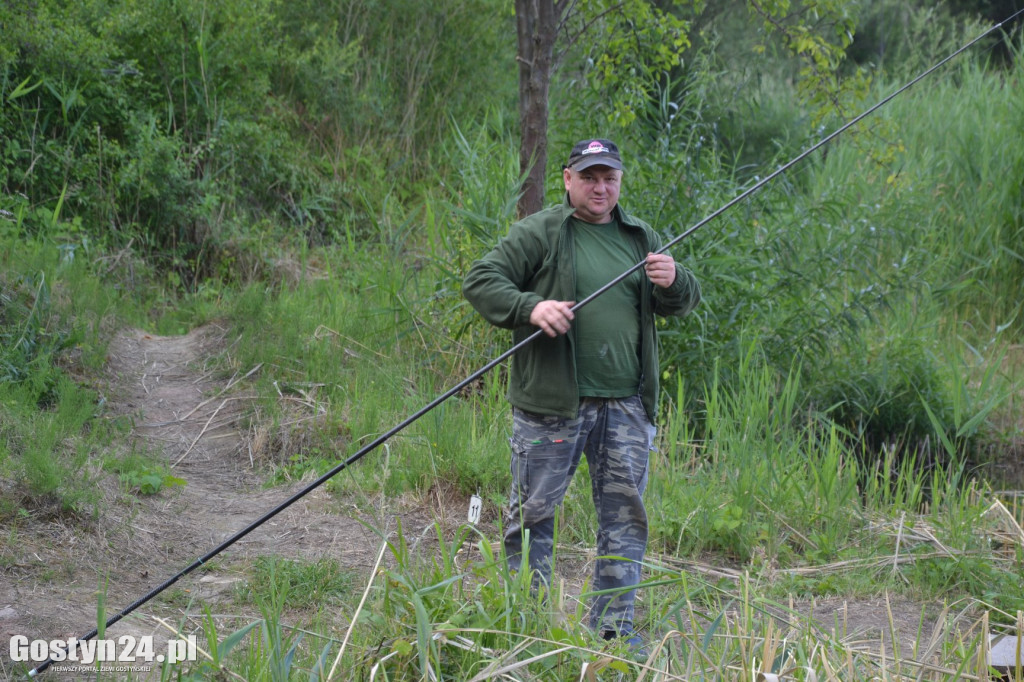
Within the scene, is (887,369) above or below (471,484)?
above

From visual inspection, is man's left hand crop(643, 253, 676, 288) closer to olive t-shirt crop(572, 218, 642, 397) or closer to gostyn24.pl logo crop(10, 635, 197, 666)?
olive t-shirt crop(572, 218, 642, 397)

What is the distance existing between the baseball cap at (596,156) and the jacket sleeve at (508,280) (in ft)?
1.00

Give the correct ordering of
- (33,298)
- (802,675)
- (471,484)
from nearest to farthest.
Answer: (802,675) < (471,484) < (33,298)

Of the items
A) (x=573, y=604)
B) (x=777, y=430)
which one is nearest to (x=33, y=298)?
(x=573, y=604)

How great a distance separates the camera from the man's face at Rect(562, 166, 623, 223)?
3.52m

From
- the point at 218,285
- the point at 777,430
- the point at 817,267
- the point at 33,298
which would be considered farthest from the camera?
the point at 218,285

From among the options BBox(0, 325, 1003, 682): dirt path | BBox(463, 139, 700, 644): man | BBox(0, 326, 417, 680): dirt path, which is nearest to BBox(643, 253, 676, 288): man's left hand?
BBox(463, 139, 700, 644): man

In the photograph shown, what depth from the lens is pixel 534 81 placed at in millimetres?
5859

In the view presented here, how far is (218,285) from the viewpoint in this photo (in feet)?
26.6

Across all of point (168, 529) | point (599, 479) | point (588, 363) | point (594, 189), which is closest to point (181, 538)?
point (168, 529)

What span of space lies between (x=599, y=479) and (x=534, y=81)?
3.01 metres

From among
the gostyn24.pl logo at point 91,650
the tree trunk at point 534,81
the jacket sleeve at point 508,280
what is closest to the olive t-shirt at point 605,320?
the jacket sleeve at point 508,280

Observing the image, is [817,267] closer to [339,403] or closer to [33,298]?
[339,403]

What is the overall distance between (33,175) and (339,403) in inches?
147
